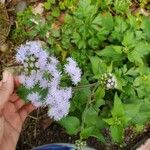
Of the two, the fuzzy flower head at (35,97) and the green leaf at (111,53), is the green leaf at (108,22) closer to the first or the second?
the green leaf at (111,53)

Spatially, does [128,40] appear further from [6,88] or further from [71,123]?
[6,88]

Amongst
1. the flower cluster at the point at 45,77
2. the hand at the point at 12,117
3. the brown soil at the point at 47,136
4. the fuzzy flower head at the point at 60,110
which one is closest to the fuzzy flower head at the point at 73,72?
the flower cluster at the point at 45,77

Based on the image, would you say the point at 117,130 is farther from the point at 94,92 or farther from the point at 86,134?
the point at 94,92

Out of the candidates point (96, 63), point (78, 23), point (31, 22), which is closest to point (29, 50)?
point (96, 63)

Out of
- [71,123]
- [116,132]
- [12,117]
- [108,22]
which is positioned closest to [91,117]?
[71,123]

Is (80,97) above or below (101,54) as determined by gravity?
below

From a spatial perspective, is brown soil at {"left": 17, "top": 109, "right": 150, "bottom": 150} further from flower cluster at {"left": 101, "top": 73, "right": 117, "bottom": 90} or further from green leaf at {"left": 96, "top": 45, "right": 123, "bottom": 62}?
flower cluster at {"left": 101, "top": 73, "right": 117, "bottom": 90}
